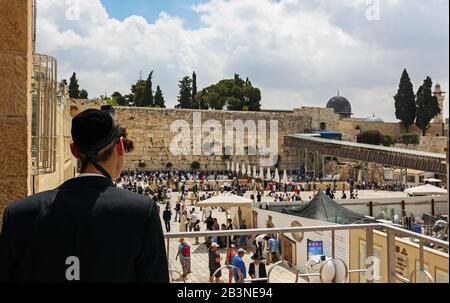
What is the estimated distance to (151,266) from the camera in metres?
1.16

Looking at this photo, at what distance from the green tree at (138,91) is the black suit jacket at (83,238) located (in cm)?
4693

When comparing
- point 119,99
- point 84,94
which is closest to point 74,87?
point 84,94

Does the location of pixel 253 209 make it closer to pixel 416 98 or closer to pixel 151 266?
pixel 151 266

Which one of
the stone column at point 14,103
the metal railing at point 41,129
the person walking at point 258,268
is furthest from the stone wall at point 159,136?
the stone column at point 14,103

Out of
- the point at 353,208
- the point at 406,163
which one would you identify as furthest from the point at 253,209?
the point at 406,163

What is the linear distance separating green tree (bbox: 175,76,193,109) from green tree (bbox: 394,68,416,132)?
2095 centimetres

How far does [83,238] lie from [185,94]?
4761 centimetres

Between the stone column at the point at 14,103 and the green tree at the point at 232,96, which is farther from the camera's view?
the green tree at the point at 232,96

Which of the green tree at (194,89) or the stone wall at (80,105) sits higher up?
the green tree at (194,89)

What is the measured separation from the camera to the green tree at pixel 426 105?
43.5m

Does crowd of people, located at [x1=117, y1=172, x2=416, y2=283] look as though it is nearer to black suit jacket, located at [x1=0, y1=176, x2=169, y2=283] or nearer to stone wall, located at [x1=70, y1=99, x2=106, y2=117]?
black suit jacket, located at [x1=0, y1=176, x2=169, y2=283]

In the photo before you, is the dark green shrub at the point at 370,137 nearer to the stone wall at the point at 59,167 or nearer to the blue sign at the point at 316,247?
the stone wall at the point at 59,167

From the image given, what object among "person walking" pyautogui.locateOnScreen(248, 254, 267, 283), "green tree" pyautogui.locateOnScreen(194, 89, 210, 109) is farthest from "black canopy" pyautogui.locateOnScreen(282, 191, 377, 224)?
"green tree" pyautogui.locateOnScreen(194, 89, 210, 109)

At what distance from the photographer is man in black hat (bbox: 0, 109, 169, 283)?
3.66 feet
